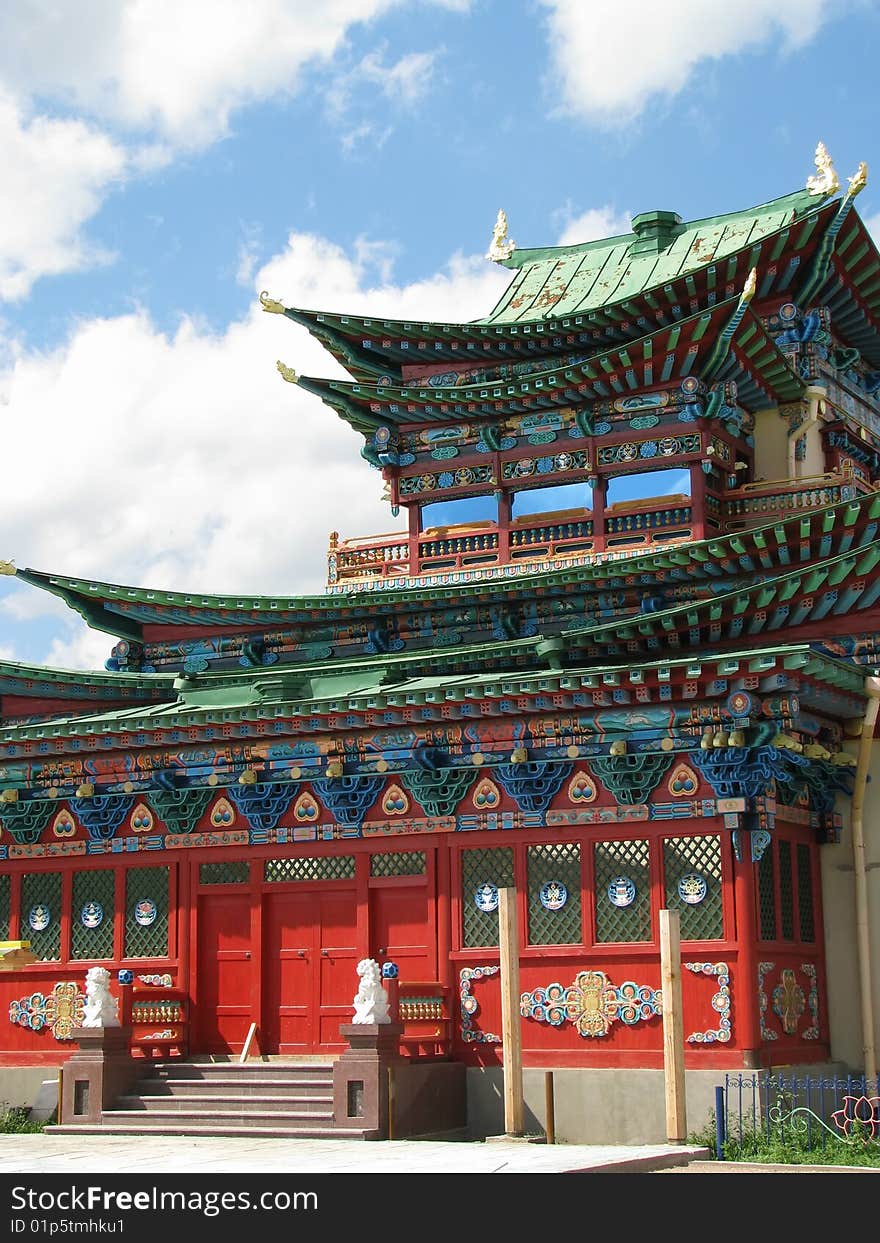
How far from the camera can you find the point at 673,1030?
63.2 feet

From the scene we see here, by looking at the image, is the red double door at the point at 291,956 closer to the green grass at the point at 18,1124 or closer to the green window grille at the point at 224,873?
the green window grille at the point at 224,873

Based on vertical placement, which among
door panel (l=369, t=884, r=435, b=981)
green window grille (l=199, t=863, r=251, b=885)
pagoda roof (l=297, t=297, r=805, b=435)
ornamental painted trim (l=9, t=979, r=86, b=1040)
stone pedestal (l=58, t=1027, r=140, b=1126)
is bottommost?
stone pedestal (l=58, t=1027, r=140, b=1126)

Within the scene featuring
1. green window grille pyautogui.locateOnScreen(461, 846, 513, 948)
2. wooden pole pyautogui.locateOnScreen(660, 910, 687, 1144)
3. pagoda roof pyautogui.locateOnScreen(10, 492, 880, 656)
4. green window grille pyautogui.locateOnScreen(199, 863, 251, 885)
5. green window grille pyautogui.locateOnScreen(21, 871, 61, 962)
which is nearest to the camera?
wooden pole pyautogui.locateOnScreen(660, 910, 687, 1144)

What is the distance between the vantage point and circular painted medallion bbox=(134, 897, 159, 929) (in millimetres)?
25750

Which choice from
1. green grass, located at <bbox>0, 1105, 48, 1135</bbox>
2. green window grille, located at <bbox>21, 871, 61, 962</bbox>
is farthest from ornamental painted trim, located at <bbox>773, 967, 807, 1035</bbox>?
green window grille, located at <bbox>21, 871, 61, 962</bbox>

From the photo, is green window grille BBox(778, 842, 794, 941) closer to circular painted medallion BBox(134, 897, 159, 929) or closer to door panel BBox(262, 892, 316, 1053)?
door panel BBox(262, 892, 316, 1053)

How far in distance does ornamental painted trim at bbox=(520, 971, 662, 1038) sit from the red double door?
186cm

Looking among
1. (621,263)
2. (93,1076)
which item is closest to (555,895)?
(93,1076)

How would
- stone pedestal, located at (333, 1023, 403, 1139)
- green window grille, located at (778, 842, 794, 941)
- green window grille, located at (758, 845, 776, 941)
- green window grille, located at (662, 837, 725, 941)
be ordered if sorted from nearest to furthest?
stone pedestal, located at (333, 1023, 403, 1139)
green window grille, located at (662, 837, 725, 941)
green window grille, located at (758, 845, 776, 941)
green window grille, located at (778, 842, 794, 941)

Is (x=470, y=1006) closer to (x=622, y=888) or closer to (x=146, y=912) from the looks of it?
(x=622, y=888)

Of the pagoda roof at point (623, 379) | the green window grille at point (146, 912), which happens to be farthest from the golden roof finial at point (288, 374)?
the green window grille at point (146, 912)

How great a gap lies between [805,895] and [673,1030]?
4.94 meters

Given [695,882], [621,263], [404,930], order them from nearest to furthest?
[695,882]
[404,930]
[621,263]

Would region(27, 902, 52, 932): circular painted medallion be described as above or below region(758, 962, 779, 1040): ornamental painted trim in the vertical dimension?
above
